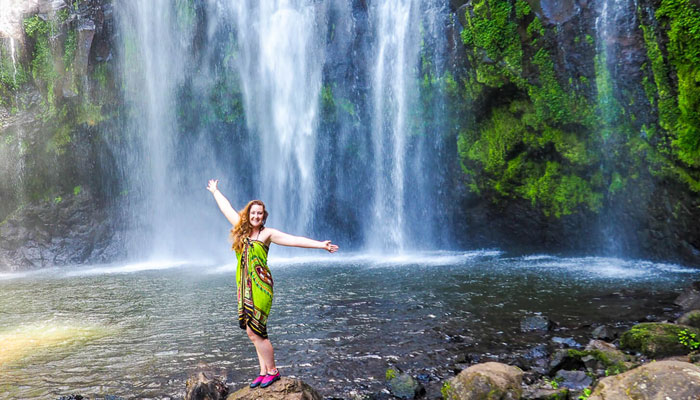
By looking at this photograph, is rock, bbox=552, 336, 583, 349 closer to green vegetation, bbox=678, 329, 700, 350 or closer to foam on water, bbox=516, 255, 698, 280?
green vegetation, bbox=678, 329, 700, 350

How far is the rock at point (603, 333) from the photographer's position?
266 inches

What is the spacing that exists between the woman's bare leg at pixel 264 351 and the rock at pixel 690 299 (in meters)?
7.73

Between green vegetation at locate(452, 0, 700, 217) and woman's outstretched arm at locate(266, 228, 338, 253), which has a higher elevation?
green vegetation at locate(452, 0, 700, 217)

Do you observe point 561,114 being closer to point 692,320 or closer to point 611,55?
point 611,55

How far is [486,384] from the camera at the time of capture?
4727 mm

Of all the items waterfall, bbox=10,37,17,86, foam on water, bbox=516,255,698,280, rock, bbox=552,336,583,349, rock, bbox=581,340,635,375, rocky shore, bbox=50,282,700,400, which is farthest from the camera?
waterfall, bbox=10,37,17,86

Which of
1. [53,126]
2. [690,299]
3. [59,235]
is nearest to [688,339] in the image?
[690,299]

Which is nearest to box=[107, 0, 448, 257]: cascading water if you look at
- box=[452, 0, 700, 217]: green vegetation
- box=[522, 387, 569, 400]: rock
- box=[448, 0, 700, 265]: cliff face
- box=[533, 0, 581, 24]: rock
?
box=[452, 0, 700, 217]: green vegetation

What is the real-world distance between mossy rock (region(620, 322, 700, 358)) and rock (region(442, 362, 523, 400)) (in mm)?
2238

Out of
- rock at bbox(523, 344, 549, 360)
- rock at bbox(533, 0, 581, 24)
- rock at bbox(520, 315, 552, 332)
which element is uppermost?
rock at bbox(533, 0, 581, 24)

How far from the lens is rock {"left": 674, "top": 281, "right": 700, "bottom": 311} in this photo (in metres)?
8.22

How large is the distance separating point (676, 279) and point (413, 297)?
666cm

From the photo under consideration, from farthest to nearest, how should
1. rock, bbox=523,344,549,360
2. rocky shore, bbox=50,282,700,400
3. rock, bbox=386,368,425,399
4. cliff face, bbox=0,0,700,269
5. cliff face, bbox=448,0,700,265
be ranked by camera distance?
cliff face, bbox=0,0,700,269 → cliff face, bbox=448,0,700,265 → rock, bbox=523,344,549,360 → rock, bbox=386,368,425,399 → rocky shore, bbox=50,282,700,400

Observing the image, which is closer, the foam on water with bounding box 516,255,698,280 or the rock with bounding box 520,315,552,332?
the rock with bounding box 520,315,552,332
